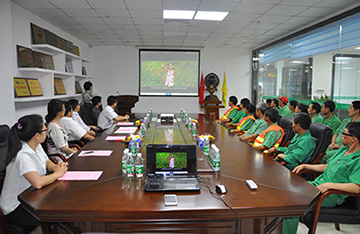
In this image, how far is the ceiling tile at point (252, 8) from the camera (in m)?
4.75

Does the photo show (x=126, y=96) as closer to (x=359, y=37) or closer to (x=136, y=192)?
(x=359, y=37)

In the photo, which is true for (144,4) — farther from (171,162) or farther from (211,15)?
(171,162)

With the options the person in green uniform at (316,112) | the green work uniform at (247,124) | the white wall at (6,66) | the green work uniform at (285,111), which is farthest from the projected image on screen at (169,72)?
the white wall at (6,66)

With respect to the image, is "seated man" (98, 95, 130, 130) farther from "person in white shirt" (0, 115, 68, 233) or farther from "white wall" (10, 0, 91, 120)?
"person in white shirt" (0, 115, 68, 233)

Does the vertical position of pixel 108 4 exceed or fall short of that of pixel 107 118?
it exceeds it

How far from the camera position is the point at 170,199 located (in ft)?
5.50

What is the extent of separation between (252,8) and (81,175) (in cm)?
416

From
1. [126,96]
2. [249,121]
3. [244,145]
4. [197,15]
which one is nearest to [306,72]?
[249,121]

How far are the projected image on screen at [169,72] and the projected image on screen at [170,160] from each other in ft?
26.1

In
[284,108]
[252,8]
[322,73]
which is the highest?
[252,8]

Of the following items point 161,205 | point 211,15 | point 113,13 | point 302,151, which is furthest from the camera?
point 211,15

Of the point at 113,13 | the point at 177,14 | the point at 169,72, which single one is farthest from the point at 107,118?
the point at 169,72

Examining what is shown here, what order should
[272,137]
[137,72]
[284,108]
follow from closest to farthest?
1. [272,137]
2. [284,108]
3. [137,72]

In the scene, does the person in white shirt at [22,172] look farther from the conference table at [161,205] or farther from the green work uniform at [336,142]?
the green work uniform at [336,142]
